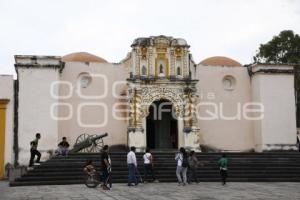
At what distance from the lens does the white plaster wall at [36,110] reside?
22.4 metres

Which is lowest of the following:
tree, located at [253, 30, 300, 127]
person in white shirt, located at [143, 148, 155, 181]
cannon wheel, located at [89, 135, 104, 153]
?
person in white shirt, located at [143, 148, 155, 181]

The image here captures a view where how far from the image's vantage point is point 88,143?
73.8 ft

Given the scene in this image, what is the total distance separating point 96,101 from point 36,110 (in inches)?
115

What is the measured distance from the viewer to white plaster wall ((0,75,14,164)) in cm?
2222

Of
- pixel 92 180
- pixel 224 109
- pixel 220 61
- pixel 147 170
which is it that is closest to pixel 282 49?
pixel 220 61

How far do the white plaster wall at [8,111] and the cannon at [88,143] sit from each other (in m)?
2.77

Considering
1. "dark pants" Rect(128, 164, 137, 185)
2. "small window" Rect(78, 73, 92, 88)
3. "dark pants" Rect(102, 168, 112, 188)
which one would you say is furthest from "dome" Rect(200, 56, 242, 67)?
"dark pants" Rect(102, 168, 112, 188)

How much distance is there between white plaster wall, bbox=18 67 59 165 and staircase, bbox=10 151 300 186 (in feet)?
8.11

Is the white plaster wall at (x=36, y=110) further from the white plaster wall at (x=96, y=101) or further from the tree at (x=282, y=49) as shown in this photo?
the tree at (x=282, y=49)

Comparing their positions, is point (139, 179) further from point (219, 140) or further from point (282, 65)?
point (282, 65)

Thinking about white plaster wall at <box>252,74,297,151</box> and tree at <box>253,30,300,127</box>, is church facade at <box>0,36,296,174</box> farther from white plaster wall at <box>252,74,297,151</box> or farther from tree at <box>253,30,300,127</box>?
tree at <box>253,30,300,127</box>

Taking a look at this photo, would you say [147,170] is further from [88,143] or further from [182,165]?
[88,143]

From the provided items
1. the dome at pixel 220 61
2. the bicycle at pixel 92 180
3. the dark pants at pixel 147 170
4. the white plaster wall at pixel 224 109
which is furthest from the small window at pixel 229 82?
the bicycle at pixel 92 180

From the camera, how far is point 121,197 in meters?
12.5
